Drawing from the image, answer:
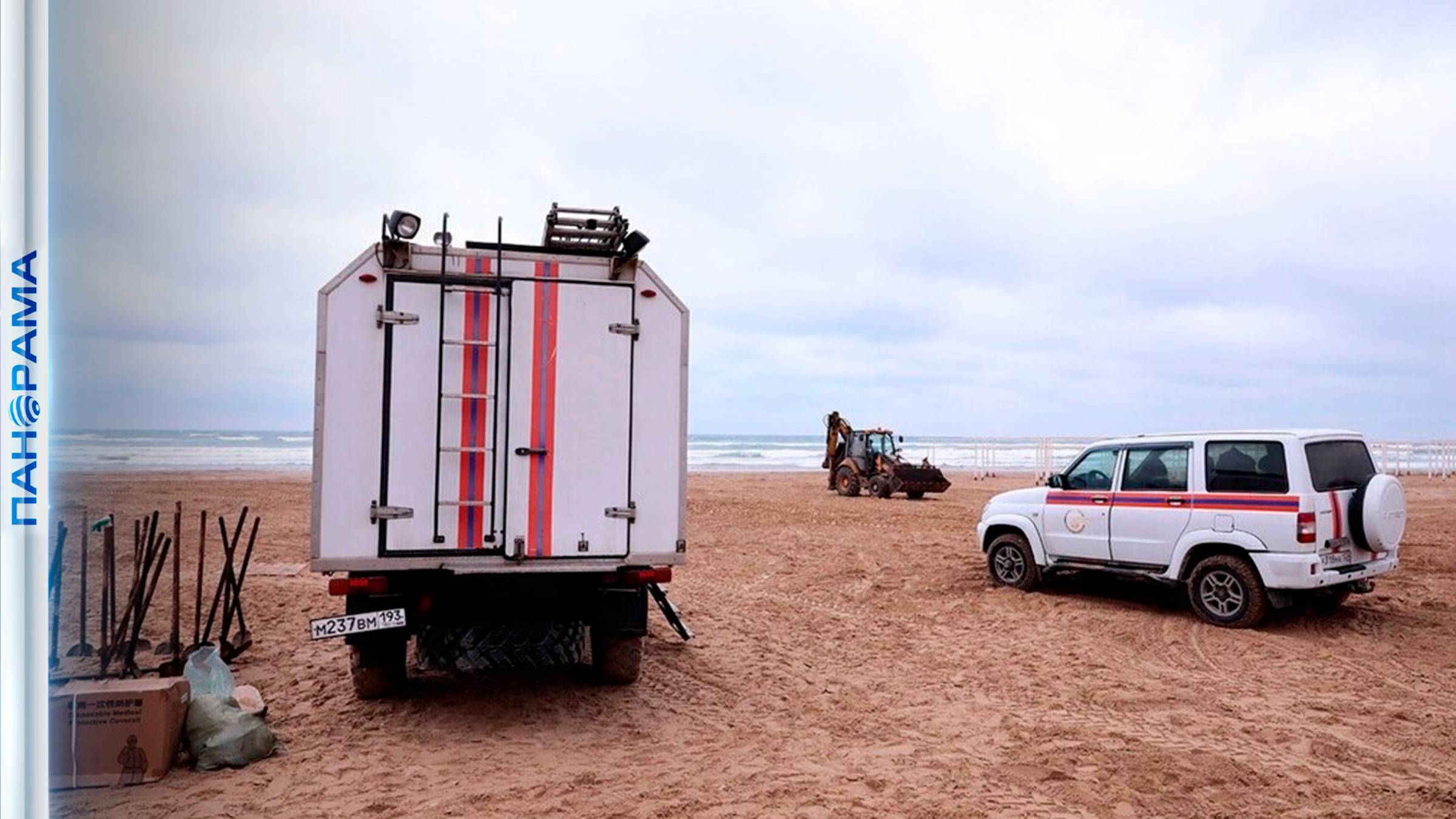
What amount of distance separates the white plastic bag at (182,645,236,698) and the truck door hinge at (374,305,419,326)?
2.26 meters

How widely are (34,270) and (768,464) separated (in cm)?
4783

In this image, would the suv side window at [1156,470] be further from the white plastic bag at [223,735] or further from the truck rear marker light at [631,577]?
the white plastic bag at [223,735]

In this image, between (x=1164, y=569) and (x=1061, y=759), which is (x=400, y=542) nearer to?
(x=1061, y=759)

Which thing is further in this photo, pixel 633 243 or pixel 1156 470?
pixel 1156 470

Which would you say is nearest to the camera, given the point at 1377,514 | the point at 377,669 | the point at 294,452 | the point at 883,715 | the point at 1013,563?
the point at 377,669

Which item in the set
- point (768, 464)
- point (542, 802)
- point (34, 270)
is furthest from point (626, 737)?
point (768, 464)

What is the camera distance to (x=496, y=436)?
218 inches

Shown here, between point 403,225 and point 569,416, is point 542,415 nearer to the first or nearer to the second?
point 569,416

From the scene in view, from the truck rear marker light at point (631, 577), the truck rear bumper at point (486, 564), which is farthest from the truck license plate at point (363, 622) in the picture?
the truck rear marker light at point (631, 577)

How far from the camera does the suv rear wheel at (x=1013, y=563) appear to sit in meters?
10.4

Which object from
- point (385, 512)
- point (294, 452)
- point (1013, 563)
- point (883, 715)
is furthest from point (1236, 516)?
point (294, 452)

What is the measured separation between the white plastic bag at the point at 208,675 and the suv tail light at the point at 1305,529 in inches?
334

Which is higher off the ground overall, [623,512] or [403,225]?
[403,225]

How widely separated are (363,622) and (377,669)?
786 millimetres
